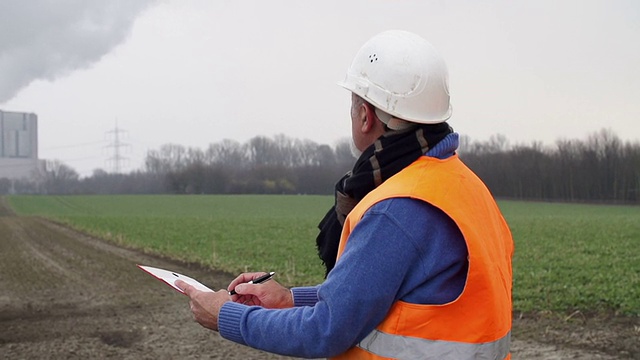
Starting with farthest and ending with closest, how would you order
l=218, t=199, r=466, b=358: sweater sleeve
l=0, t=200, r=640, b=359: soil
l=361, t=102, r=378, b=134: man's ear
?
l=0, t=200, r=640, b=359: soil, l=361, t=102, r=378, b=134: man's ear, l=218, t=199, r=466, b=358: sweater sleeve

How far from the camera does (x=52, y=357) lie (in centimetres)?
776

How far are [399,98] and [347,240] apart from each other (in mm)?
493

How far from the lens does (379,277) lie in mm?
1996

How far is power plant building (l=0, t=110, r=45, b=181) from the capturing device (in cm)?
10131

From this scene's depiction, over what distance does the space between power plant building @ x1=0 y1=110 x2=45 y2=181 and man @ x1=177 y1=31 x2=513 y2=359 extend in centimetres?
10651

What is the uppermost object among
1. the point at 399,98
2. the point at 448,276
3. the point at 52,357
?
the point at 399,98

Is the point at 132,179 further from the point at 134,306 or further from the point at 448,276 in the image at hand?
the point at 448,276

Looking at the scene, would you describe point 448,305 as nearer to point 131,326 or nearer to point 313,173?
point 131,326

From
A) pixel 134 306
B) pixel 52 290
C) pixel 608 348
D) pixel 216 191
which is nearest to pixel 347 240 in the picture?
pixel 608 348

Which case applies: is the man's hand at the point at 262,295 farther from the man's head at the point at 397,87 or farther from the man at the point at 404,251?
the man's head at the point at 397,87

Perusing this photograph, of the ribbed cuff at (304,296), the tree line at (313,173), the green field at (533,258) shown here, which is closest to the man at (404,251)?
the ribbed cuff at (304,296)

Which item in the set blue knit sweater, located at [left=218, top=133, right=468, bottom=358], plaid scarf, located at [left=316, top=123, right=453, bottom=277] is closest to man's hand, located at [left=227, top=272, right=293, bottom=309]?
blue knit sweater, located at [left=218, top=133, right=468, bottom=358]

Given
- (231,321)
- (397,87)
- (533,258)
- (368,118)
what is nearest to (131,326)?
(231,321)

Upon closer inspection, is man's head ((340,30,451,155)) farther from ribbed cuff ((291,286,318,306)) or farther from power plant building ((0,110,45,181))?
power plant building ((0,110,45,181))
